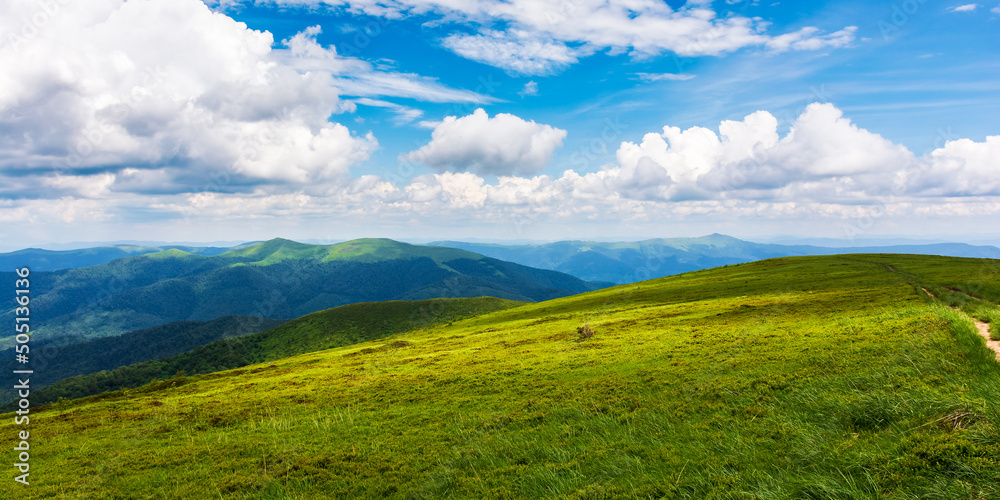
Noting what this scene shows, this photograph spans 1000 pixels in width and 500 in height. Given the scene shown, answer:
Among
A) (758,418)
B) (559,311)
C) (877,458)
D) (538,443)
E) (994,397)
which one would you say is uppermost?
(994,397)

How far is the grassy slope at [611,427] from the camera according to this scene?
12336mm

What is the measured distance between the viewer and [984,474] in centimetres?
962

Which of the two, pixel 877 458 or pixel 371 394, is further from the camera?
pixel 371 394

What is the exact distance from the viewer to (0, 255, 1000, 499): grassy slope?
1234 centimetres

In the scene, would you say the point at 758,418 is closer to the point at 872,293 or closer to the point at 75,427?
the point at 75,427

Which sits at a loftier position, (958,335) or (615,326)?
(958,335)

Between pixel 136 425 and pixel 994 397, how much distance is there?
1833 inches

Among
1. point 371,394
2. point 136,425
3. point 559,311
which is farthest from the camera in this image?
point 559,311

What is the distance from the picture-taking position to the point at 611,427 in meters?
19.3

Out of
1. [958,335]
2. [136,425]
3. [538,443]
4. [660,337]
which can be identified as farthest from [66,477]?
[958,335]

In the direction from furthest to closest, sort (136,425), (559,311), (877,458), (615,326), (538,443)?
(559,311) → (615,326) → (136,425) → (538,443) → (877,458)

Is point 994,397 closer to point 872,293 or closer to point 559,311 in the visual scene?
point 872,293

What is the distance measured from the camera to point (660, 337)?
42688 millimetres

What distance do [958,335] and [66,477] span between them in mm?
47242
